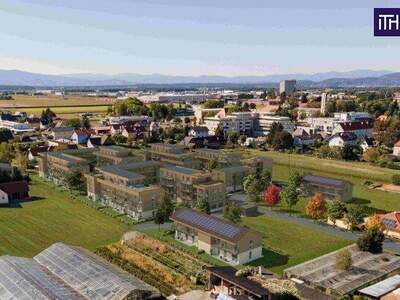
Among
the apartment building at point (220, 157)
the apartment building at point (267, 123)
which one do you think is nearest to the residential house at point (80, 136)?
the apartment building at point (220, 157)

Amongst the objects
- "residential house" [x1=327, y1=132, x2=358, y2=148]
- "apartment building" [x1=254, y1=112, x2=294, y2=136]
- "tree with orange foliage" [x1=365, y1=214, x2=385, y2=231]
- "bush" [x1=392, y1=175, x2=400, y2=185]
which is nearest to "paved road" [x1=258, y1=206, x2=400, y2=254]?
"tree with orange foliage" [x1=365, y1=214, x2=385, y2=231]

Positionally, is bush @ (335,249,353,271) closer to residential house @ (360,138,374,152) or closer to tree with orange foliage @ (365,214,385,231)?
tree with orange foliage @ (365,214,385,231)

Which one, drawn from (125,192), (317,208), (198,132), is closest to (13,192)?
(125,192)

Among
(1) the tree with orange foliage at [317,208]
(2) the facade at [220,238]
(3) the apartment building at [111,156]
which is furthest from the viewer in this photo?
(3) the apartment building at [111,156]

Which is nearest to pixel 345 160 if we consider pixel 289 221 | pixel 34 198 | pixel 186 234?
pixel 289 221

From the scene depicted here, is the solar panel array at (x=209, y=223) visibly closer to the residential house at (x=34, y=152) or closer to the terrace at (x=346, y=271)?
the terrace at (x=346, y=271)

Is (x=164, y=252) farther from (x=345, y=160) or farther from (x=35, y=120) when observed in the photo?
(x=35, y=120)
